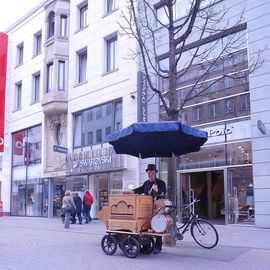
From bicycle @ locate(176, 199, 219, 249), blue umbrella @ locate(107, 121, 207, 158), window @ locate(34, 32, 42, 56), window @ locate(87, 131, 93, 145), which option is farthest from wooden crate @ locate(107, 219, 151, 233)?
window @ locate(34, 32, 42, 56)

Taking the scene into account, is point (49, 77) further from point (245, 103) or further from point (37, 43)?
point (245, 103)

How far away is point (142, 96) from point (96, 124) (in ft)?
13.6

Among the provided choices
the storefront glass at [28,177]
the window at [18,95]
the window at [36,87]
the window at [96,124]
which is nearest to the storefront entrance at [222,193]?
Result: the window at [96,124]

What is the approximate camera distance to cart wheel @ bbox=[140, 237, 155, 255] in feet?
32.1

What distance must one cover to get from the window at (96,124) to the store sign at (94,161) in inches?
31.4

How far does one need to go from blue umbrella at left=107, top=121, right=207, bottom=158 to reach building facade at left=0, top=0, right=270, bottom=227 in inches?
92.0

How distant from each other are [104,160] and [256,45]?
31.1 ft

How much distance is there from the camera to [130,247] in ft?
31.0

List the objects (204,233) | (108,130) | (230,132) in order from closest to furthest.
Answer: (204,233)
(230,132)
(108,130)

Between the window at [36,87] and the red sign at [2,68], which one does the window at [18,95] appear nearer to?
the window at [36,87]

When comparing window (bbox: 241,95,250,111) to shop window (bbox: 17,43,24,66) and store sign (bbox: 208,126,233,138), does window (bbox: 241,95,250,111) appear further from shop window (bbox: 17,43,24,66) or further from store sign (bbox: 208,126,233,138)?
shop window (bbox: 17,43,24,66)

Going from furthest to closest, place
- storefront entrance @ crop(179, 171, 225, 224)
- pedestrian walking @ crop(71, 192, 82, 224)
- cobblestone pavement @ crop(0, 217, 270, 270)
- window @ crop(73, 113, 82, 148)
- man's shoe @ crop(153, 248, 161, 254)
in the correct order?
window @ crop(73, 113, 82, 148) → pedestrian walking @ crop(71, 192, 82, 224) → storefront entrance @ crop(179, 171, 225, 224) → man's shoe @ crop(153, 248, 161, 254) → cobblestone pavement @ crop(0, 217, 270, 270)

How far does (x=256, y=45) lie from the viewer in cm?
1662

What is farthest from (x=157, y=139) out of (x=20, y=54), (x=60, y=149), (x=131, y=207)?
(x=20, y=54)
